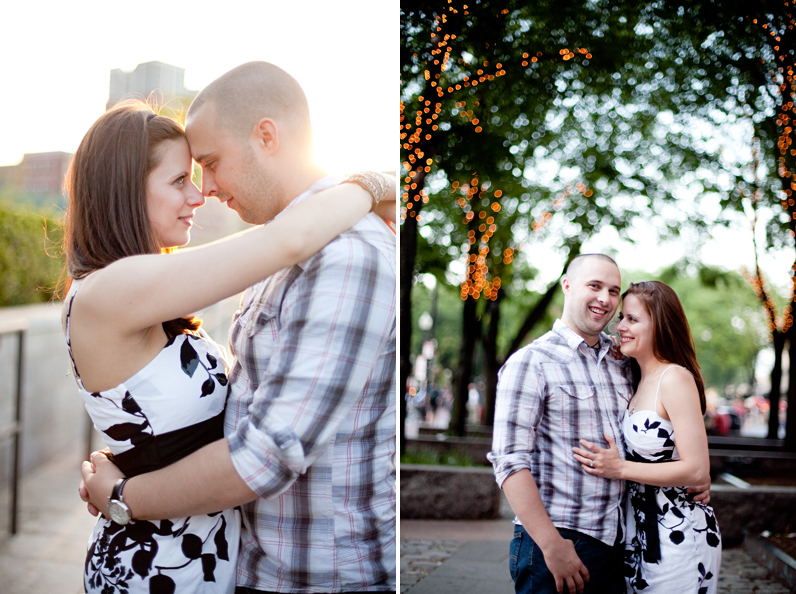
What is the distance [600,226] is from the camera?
292cm

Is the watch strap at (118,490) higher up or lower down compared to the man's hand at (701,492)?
higher up

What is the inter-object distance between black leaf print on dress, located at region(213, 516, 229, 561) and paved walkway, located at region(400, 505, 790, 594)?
1.42 meters

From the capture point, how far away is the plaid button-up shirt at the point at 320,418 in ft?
3.80

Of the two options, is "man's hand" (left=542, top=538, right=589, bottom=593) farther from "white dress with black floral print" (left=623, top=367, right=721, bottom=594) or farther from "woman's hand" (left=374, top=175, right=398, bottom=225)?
"woman's hand" (left=374, top=175, right=398, bottom=225)

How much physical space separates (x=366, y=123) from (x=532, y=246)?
3.73 ft

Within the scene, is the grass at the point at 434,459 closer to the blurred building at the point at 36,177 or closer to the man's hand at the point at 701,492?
the man's hand at the point at 701,492

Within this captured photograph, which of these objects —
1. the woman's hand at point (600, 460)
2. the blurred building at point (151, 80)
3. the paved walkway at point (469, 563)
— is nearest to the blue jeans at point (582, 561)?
the woman's hand at point (600, 460)

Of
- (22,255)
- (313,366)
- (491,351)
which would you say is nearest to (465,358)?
(491,351)

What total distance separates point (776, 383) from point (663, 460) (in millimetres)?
2983

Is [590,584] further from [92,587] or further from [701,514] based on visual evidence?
[92,587]

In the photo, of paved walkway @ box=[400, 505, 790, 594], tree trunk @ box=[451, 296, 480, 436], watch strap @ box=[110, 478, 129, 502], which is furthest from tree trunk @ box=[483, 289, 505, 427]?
watch strap @ box=[110, 478, 129, 502]

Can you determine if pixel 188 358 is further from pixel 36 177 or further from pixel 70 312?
pixel 36 177

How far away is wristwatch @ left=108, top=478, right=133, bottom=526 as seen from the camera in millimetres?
1300

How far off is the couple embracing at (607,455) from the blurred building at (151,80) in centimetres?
189
